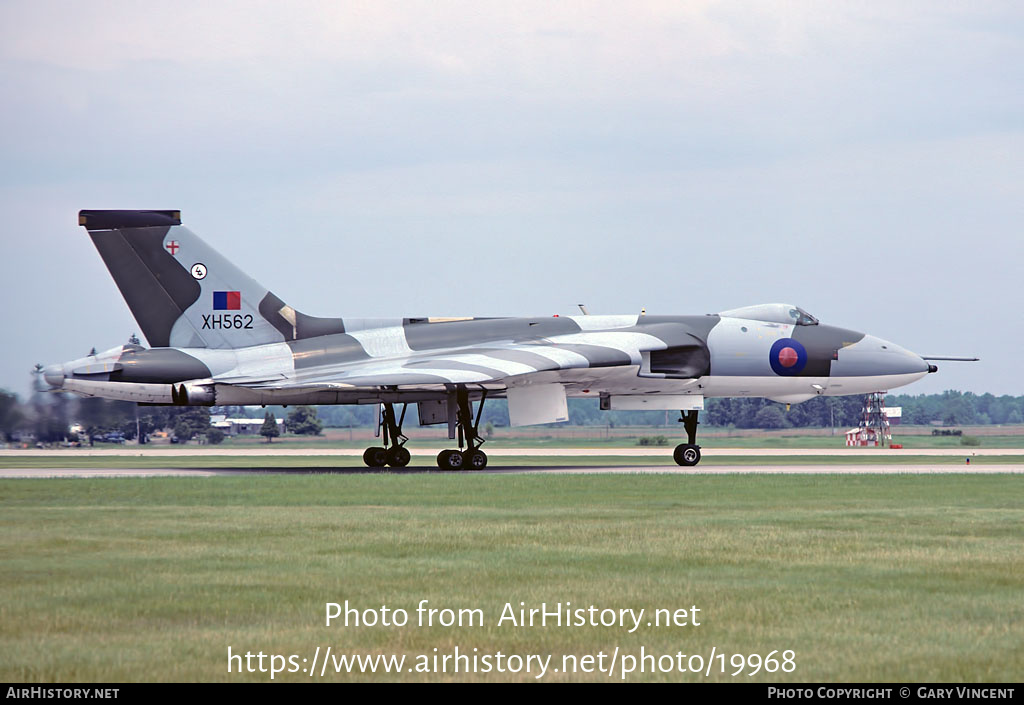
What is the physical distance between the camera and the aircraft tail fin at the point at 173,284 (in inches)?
1169

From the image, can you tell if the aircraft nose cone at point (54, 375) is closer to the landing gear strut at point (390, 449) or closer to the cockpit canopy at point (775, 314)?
the landing gear strut at point (390, 449)

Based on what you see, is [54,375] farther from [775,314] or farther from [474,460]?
[775,314]

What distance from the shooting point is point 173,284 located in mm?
29859

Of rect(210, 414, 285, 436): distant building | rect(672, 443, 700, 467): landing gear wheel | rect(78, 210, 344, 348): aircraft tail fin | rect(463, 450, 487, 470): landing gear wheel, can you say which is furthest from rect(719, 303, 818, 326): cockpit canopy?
rect(210, 414, 285, 436): distant building

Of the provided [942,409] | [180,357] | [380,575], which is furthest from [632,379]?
[942,409]

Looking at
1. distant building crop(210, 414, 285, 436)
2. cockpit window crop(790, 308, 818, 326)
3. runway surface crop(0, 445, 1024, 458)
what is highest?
cockpit window crop(790, 308, 818, 326)

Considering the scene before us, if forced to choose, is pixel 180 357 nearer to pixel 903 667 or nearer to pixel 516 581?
pixel 516 581

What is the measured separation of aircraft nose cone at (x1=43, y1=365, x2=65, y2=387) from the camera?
29.0 meters

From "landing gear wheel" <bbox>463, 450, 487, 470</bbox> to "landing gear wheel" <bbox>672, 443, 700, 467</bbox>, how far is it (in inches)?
203

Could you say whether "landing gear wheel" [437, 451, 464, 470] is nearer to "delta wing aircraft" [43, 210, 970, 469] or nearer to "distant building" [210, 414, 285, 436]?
"delta wing aircraft" [43, 210, 970, 469]

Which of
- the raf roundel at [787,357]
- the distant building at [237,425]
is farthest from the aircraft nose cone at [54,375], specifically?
the distant building at [237,425]

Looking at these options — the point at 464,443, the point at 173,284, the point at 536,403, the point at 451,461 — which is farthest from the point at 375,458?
the point at 173,284

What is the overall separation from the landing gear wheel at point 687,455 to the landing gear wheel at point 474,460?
16.9 ft

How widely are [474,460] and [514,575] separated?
18.1 metres
